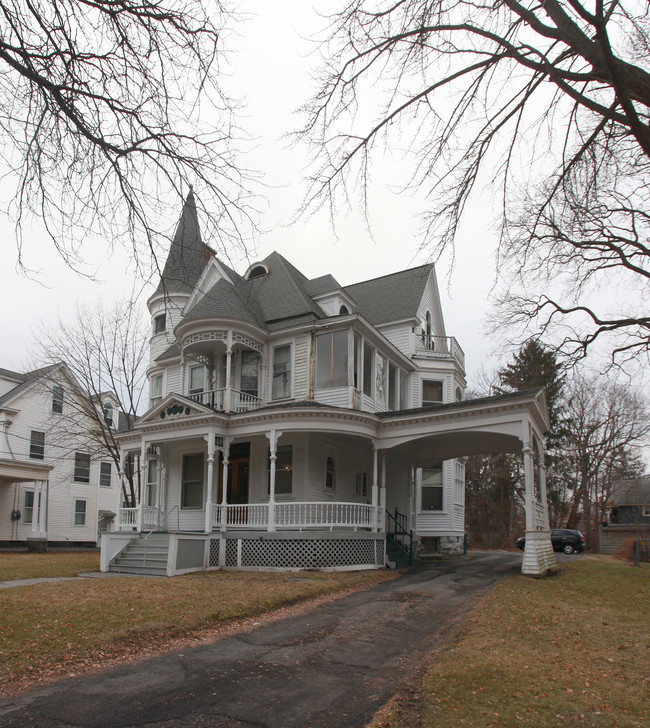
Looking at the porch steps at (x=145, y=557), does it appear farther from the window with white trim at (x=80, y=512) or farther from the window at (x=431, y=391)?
the window with white trim at (x=80, y=512)

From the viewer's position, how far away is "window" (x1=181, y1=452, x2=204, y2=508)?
842 inches

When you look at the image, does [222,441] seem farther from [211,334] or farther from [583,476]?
[583,476]

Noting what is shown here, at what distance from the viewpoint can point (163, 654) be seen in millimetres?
7598

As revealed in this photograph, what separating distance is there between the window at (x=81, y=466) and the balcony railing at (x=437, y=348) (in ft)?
71.0

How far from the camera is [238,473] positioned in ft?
68.9

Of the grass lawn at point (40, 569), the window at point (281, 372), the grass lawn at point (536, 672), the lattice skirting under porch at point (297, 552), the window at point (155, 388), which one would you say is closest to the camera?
the grass lawn at point (536, 672)

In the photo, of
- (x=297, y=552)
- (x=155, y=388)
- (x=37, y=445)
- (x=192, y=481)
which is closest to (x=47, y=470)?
(x=37, y=445)

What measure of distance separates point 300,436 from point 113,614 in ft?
34.5

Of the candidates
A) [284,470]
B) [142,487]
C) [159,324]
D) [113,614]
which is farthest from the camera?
[159,324]

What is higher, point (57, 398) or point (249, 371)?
point (57, 398)

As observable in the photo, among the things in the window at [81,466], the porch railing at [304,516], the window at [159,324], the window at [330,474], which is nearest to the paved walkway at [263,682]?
the porch railing at [304,516]

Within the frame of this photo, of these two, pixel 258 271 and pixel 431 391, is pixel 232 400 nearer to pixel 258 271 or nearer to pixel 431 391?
pixel 258 271

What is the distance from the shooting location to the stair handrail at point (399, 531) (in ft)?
66.8

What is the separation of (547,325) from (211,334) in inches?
486
